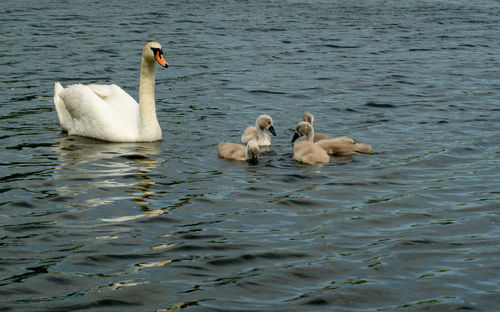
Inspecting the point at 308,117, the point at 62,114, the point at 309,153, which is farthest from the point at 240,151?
the point at 62,114

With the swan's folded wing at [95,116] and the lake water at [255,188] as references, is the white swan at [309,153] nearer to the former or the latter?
the lake water at [255,188]

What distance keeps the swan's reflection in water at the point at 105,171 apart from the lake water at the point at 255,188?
0.13 ft

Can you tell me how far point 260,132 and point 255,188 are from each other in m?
2.37

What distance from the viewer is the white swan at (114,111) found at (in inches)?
485

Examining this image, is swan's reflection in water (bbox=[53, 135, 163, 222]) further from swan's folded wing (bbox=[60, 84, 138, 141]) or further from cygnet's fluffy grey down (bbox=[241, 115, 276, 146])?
cygnet's fluffy grey down (bbox=[241, 115, 276, 146])

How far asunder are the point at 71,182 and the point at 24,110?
4679 mm

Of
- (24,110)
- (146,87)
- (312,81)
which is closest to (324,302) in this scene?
(146,87)

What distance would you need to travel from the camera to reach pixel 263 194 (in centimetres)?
958

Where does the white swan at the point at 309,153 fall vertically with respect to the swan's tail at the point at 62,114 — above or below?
below

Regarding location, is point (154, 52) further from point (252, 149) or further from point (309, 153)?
point (309, 153)

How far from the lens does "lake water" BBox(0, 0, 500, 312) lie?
22.4 feet

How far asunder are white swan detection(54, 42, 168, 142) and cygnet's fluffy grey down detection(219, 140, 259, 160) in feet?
5.06

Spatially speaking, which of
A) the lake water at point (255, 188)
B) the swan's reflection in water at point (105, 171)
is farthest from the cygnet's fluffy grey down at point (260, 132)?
the swan's reflection in water at point (105, 171)

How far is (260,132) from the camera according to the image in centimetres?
1210
